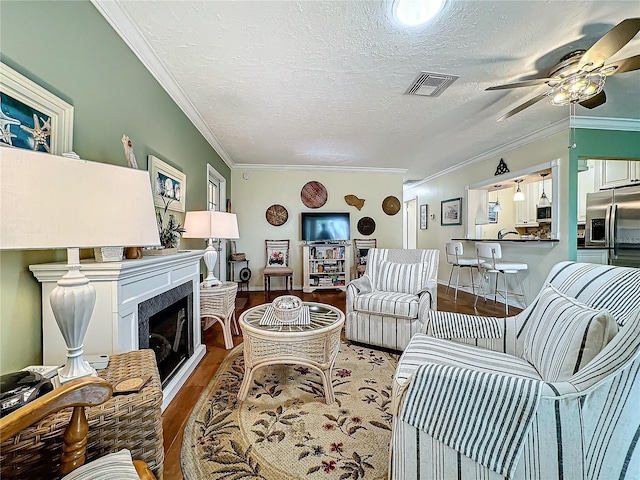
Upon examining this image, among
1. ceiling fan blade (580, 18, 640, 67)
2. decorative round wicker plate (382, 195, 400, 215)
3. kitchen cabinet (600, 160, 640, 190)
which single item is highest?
ceiling fan blade (580, 18, 640, 67)

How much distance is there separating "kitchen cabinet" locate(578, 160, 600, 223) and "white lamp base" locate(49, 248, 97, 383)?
6173 millimetres

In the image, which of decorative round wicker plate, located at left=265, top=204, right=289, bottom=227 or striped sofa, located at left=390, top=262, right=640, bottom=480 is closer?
striped sofa, located at left=390, top=262, right=640, bottom=480

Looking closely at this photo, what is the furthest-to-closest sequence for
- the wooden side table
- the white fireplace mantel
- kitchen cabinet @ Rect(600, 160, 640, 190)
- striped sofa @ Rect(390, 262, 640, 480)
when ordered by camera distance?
kitchen cabinet @ Rect(600, 160, 640, 190) → the wooden side table → the white fireplace mantel → striped sofa @ Rect(390, 262, 640, 480)

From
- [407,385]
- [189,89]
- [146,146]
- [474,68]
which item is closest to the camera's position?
[407,385]

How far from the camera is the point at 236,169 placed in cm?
545

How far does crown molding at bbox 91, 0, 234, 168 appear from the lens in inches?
62.7

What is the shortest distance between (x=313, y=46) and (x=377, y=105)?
1.13 m

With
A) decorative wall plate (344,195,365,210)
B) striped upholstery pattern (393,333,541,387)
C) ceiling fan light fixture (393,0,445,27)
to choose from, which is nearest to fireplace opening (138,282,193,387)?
striped upholstery pattern (393,333,541,387)

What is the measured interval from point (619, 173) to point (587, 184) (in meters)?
0.54

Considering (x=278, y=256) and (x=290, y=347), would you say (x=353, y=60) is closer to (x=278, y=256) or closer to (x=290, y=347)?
(x=290, y=347)

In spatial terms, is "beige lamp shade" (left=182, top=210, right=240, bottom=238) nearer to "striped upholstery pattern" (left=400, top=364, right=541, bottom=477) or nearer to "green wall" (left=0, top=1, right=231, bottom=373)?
"green wall" (left=0, top=1, right=231, bottom=373)

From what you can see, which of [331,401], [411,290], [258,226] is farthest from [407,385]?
[258,226]

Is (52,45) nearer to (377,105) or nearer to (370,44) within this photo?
(370,44)

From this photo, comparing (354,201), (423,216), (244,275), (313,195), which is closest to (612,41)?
(354,201)
